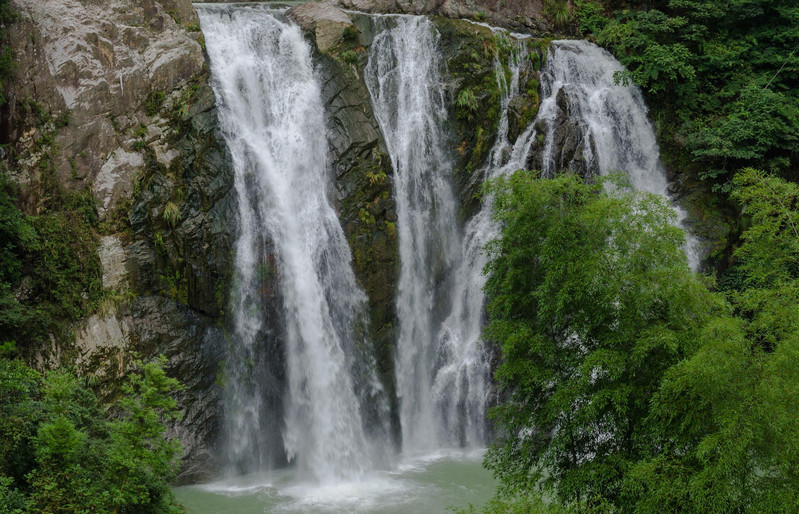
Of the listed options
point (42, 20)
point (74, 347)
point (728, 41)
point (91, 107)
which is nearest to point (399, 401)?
point (74, 347)

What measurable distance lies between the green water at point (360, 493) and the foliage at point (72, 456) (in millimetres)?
4022

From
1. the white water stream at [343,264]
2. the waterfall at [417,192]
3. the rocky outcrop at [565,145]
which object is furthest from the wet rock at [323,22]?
the rocky outcrop at [565,145]

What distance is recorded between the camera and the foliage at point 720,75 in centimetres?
2005

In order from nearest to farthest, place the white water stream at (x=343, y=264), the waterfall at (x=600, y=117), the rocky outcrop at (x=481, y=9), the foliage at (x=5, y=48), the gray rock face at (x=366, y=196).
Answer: the foliage at (x=5, y=48) < the white water stream at (x=343, y=264) < the gray rock face at (x=366, y=196) < the waterfall at (x=600, y=117) < the rocky outcrop at (x=481, y=9)

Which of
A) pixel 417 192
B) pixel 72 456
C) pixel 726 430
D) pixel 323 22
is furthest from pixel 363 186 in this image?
pixel 726 430

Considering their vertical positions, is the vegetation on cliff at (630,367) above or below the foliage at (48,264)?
below

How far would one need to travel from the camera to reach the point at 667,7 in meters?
23.8

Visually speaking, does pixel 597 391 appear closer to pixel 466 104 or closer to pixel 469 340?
pixel 469 340

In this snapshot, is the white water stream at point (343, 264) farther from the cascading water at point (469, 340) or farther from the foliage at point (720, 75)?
the foliage at point (720, 75)

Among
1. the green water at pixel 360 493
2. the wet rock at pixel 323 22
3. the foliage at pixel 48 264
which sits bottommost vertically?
the green water at pixel 360 493

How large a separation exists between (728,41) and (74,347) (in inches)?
870

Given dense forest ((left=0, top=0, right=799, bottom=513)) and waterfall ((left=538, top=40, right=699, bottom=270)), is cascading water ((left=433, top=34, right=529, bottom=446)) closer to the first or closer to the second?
waterfall ((left=538, top=40, right=699, bottom=270))

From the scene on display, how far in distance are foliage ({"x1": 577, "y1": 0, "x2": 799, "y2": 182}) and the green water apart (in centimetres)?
1249

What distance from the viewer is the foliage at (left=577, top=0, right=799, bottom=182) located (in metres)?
20.0
